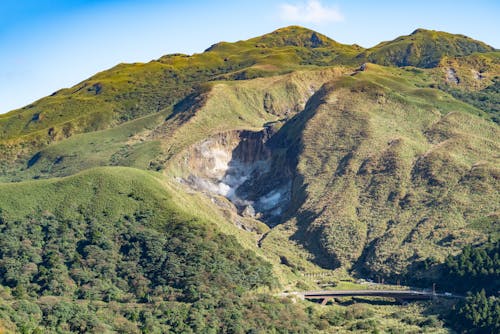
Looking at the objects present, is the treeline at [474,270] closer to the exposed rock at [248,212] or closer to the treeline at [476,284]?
the treeline at [476,284]

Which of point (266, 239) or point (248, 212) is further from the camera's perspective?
point (248, 212)

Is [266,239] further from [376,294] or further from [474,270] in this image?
[474,270]

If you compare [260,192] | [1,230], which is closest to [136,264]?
[1,230]

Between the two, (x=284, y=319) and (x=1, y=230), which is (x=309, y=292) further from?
(x=1, y=230)

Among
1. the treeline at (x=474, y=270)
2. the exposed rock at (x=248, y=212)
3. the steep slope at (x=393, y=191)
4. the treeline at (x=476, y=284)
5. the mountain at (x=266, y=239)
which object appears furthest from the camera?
the exposed rock at (x=248, y=212)

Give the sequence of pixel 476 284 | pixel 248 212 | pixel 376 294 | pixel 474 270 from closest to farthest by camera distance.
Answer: pixel 476 284
pixel 474 270
pixel 376 294
pixel 248 212

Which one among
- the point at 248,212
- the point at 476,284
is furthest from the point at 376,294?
the point at 248,212

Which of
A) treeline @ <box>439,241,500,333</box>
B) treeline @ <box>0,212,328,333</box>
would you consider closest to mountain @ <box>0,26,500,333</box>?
treeline @ <box>0,212,328,333</box>

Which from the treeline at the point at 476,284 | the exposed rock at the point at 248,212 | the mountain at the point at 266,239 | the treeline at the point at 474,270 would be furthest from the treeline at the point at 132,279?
the exposed rock at the point at 248,212
